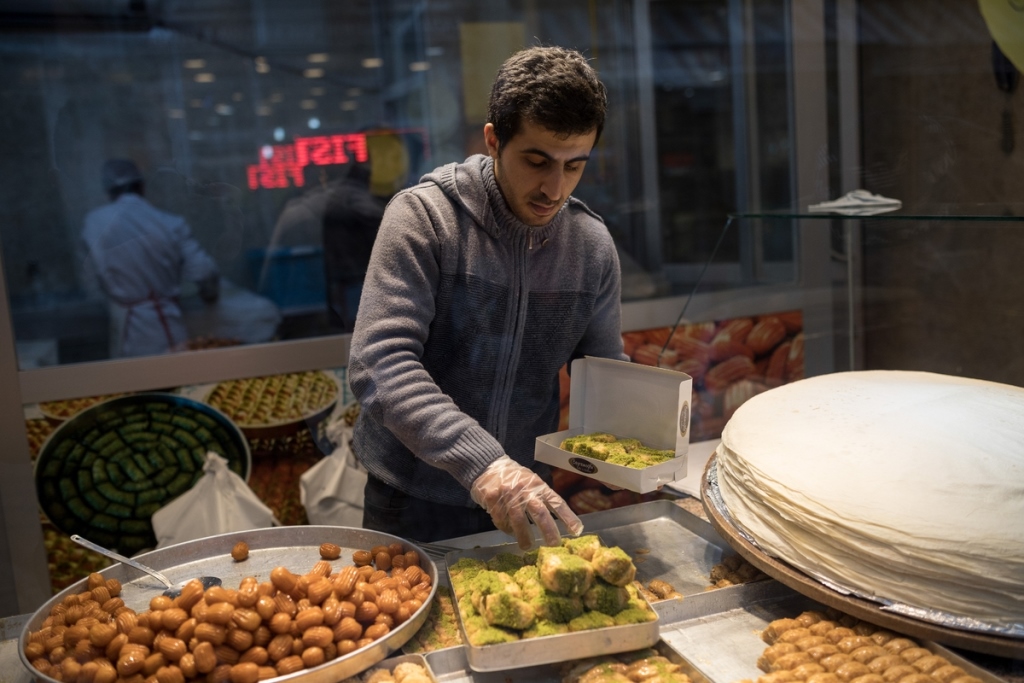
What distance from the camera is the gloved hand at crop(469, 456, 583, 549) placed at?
1.41m

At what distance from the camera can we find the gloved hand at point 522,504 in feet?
4.61

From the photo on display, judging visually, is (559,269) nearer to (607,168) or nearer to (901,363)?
(901,363)

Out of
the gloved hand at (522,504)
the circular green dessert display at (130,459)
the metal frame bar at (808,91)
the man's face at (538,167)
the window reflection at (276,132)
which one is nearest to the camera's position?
the gloved hand at (522,504)

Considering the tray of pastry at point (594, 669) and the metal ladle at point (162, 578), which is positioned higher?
the metal ladle at point (162, 578)

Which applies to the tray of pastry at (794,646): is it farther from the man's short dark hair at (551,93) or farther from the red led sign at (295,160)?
the red led sign at (295,160)

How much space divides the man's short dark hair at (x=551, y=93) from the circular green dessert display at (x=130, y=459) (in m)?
2.20

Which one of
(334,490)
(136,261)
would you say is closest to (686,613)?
(334,490)

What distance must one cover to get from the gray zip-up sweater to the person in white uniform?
6.16 feet

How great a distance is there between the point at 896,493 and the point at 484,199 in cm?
90

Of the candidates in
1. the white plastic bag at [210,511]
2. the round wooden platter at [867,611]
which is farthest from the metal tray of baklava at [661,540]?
the white plastic bag at [210,511]

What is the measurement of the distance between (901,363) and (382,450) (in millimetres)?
1865

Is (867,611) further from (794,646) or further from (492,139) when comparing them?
(492,139)

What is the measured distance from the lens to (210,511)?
9.78 ft

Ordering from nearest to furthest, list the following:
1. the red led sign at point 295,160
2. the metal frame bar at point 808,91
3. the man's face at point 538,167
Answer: the man's face at point 538,167 → the red led sign at point 295,160 → the metal frame bar at point 808,91
